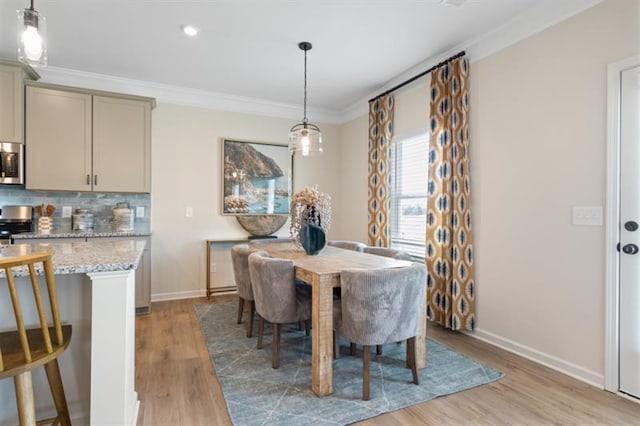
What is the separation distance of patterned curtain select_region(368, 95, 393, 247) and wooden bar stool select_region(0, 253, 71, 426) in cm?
351

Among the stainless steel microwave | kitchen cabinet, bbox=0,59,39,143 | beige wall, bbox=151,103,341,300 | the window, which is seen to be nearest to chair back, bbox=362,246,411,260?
the window

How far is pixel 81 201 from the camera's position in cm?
395

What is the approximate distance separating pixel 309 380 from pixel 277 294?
2.04ft

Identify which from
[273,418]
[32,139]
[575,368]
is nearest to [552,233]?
[575,368]

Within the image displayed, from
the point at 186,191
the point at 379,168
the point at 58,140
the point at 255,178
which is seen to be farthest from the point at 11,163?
the point at 379,168

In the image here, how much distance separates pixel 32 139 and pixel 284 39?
9.31 ft

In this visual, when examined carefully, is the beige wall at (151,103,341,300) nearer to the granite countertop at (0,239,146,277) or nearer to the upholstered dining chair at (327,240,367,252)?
the upholstered dining chair at (327,240,367,252)

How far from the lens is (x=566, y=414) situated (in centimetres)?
191

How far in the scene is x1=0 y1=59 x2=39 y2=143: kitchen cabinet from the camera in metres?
3.27

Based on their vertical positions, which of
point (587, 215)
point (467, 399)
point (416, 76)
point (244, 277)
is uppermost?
point (416, 76)

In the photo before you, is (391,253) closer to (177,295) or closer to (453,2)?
(453,2)

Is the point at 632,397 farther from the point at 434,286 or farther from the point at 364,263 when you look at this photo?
the point at 364,263

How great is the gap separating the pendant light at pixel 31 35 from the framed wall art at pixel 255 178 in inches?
114

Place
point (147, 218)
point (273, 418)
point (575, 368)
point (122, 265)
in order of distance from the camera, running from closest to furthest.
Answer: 1. point (122, 265)
2. point (273, 418)
3. point (575, 368)
4. point (147, 218)
